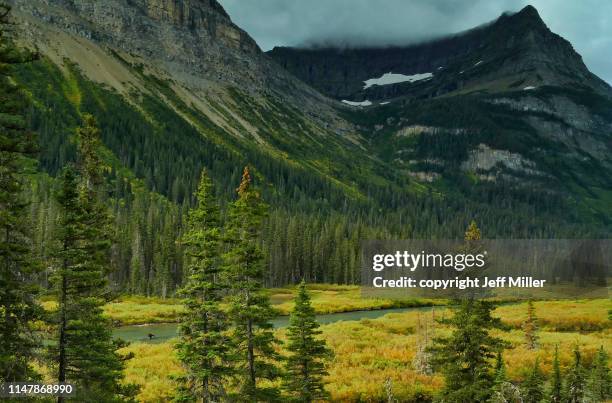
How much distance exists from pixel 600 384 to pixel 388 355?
1985 cm

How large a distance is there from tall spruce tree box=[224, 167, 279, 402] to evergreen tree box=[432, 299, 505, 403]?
26.9 ft

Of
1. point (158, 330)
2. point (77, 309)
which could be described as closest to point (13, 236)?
point (77, 309)

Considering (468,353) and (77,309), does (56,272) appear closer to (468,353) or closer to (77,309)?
(77,309)

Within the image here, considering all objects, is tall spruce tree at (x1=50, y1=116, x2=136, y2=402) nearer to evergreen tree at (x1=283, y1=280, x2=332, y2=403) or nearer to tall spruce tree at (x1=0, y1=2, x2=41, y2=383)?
tall spruce tree at (x1=0, y1=2, x2=41, y2=383)

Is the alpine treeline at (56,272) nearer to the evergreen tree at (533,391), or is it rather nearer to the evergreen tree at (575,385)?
the evergreen tree at (533,391)

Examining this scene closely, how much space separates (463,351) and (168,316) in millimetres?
61364

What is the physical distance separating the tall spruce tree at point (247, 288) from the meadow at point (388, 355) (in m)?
3.31

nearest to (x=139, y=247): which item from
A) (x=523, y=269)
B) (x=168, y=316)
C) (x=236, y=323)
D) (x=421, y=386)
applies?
(x=168, y=316)

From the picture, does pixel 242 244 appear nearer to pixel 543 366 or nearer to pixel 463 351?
pixel 463 351

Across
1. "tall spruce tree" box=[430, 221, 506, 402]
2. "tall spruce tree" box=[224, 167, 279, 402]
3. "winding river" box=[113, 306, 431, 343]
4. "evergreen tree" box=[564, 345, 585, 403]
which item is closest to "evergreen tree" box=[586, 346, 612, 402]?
"evergreen tree" box=[564, 345, 585, 403]

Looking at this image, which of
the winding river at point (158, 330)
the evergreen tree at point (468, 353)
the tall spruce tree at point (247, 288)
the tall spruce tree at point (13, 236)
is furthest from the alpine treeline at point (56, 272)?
the winding river at point (158, 330)

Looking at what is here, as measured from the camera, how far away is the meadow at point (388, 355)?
1449 inches

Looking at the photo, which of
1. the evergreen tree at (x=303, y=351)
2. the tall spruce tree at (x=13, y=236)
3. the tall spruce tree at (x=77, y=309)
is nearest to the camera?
the tall spruce tree at (x=13, y=236)

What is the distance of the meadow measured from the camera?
3681 centimetres
